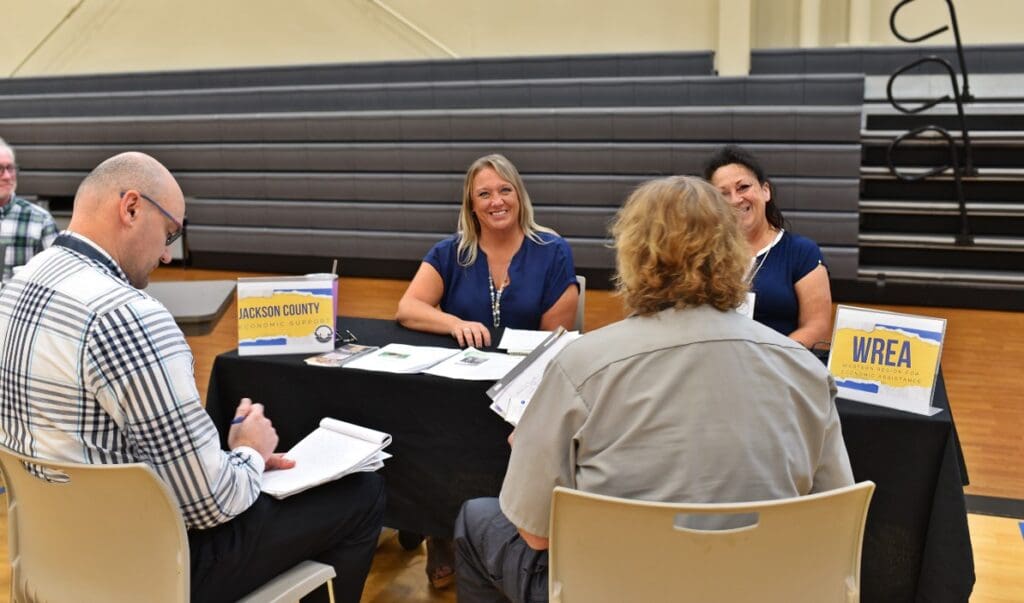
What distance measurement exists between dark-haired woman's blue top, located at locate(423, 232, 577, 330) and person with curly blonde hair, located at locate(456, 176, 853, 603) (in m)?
1.51

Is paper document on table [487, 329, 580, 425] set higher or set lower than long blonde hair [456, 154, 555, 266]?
lower

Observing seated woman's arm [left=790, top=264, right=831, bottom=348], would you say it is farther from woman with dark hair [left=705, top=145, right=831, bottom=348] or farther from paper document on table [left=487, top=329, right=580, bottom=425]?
paper document on table [left=487, top=329, right=580, bottom=425]

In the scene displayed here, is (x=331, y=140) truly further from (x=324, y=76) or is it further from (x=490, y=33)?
(x=490, y=33)

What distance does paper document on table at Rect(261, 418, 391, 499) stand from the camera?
73.1 inches

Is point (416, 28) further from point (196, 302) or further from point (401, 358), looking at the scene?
point (401, 358)

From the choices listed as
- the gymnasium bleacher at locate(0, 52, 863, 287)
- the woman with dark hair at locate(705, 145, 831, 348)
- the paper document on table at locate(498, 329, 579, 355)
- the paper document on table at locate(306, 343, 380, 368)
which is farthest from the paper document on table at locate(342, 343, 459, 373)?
the gymnasium bleacher at locate(0, 52, 863, 287)

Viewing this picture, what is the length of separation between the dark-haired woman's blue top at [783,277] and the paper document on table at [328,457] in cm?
131

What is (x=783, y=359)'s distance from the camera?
1397 mm

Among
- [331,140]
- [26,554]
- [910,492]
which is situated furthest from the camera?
[331,140]

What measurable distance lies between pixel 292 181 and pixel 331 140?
50 cm

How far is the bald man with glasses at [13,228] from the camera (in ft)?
11.7

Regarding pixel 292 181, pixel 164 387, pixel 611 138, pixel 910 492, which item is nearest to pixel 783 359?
pixel 910 492

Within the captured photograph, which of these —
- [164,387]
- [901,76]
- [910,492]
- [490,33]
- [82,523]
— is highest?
[490,33]

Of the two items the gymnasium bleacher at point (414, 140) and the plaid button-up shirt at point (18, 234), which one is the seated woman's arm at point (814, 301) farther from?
the gymnasium bleacher at point (414, 140)
